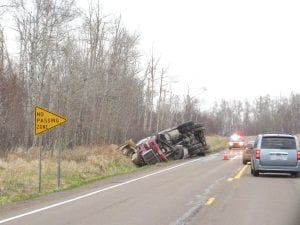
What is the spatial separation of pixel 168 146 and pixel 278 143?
50.8 feet

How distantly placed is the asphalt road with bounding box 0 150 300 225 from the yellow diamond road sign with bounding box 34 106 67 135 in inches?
84.2

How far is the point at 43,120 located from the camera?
56.9ft

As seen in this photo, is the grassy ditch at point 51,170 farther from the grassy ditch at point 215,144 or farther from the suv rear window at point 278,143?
the grassy ditch at point 215,144

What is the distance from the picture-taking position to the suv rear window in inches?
880

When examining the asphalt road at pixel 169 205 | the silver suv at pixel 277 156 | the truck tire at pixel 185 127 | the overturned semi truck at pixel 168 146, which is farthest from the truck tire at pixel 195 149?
the asphalt road at pixel 169 205

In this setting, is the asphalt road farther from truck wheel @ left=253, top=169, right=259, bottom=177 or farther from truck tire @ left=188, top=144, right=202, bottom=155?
truck tire @ left=188, top=144, right=202, bottom=155

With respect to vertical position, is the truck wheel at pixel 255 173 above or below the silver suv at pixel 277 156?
below

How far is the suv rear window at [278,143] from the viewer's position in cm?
2235

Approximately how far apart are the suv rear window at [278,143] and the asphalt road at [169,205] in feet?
8.64

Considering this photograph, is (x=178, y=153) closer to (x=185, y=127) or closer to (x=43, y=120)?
(x=185, y=127)

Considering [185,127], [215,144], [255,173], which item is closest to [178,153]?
[185,127]

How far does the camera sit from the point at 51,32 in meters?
38.0

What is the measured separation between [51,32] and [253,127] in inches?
5052

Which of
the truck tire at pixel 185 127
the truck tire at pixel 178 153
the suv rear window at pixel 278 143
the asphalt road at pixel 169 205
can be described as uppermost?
the truck tire at pixel 185 127
